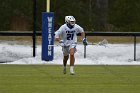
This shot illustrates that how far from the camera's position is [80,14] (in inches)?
1804

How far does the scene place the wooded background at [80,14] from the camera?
43062 millimetres

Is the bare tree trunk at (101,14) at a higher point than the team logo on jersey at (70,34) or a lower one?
higher

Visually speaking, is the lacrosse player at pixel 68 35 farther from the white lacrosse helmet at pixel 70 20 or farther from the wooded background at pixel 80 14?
the wooded background at pixel 80 14

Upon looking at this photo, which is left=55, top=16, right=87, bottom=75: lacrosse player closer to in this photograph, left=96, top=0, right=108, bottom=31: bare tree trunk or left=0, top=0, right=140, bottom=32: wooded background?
left=0, top=0, right=140, bottom=32: wooded background
